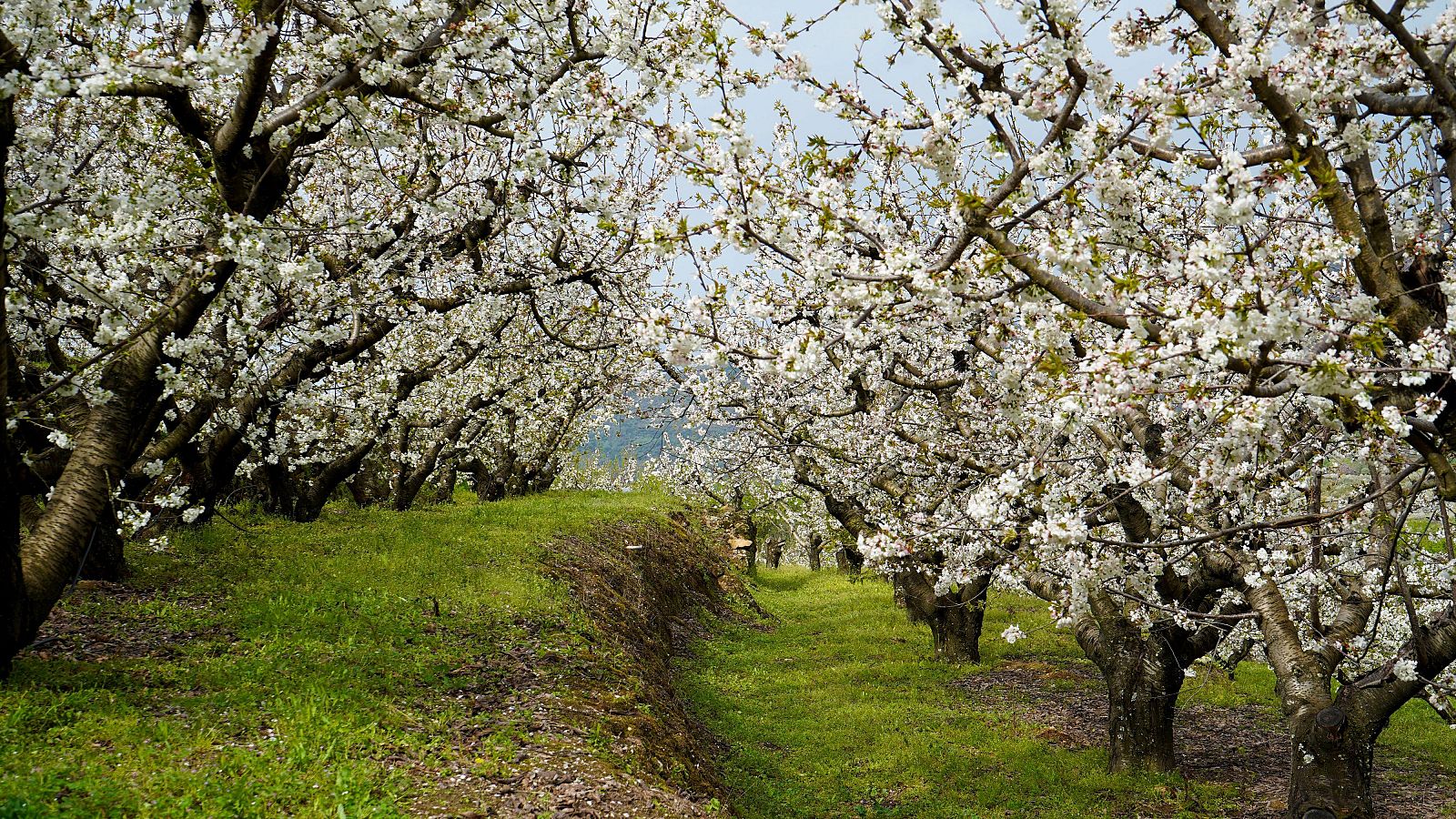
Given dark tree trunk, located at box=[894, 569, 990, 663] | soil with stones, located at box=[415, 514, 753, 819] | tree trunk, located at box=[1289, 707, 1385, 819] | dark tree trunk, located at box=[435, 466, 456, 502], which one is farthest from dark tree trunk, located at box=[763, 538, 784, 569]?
tree trunk, located at box=[1289, 707, 1385, 819]

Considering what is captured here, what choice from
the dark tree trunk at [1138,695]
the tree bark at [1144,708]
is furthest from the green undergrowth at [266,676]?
the tree bark at [1144,708]

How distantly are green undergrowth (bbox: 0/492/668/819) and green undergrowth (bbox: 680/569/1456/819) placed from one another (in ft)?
12.0

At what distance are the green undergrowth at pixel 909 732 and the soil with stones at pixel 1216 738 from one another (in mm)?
153

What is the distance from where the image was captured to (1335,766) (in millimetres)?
8000

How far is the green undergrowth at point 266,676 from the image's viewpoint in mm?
5832

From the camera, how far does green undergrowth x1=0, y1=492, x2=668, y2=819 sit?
5.83 metres

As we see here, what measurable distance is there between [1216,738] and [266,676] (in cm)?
1455

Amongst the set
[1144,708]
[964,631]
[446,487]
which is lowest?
[1144,708]

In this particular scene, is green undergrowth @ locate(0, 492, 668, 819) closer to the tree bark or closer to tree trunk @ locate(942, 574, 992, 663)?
the tree bark

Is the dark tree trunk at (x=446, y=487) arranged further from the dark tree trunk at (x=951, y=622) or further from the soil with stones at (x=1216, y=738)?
the soil with stones at (x=1216, y=738)

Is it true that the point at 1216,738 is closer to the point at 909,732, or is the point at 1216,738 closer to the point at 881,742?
the point at 909,732

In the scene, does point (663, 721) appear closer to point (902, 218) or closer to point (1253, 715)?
point (902, 218)

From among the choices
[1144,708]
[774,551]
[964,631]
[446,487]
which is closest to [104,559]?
[1144,708]

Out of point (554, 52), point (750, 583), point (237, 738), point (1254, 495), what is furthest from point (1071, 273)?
point (750, 583)
